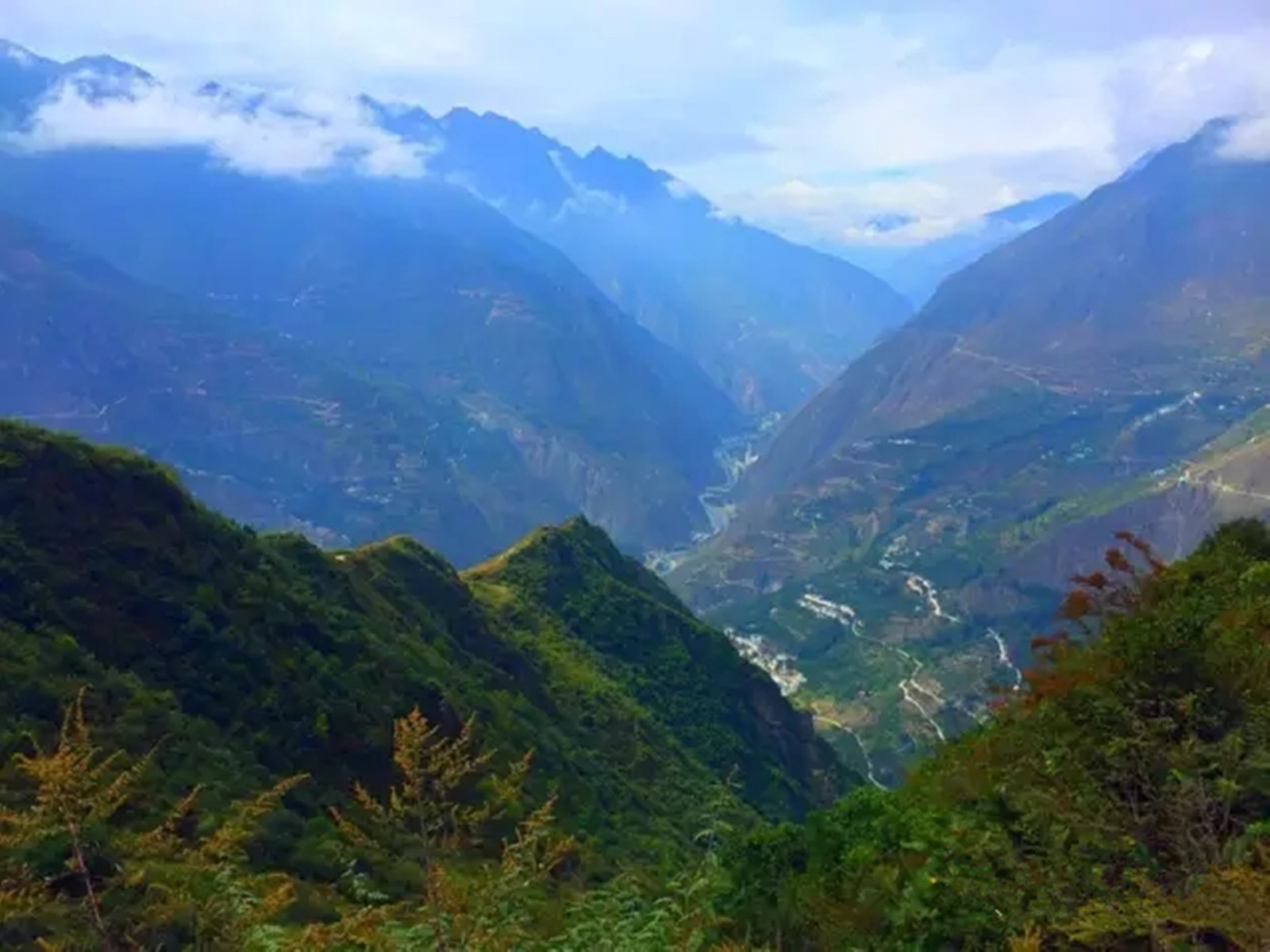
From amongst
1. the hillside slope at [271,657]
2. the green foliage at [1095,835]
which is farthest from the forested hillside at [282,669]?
the green foliage at [1095,835]

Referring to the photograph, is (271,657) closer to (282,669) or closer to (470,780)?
(282,669)

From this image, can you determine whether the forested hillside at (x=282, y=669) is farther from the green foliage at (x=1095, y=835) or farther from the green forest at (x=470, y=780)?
the green foliage at (x=1095, y=835)

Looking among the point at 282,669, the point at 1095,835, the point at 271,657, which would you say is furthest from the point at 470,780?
the point at 1095,835

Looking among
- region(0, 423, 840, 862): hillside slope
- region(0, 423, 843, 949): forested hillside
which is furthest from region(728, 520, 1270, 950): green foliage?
region(0, 423, 840, 862): hillside slope

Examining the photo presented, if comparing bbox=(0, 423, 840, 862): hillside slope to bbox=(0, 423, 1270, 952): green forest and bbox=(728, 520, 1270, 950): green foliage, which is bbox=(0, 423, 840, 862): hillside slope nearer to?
bbox=(0, 423, 1270, 952): green forest

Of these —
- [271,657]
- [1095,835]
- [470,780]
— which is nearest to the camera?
[1095,835]

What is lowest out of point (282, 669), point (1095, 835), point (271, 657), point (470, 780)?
point (470, 780)

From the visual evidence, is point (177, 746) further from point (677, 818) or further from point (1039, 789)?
point (677, 818)
